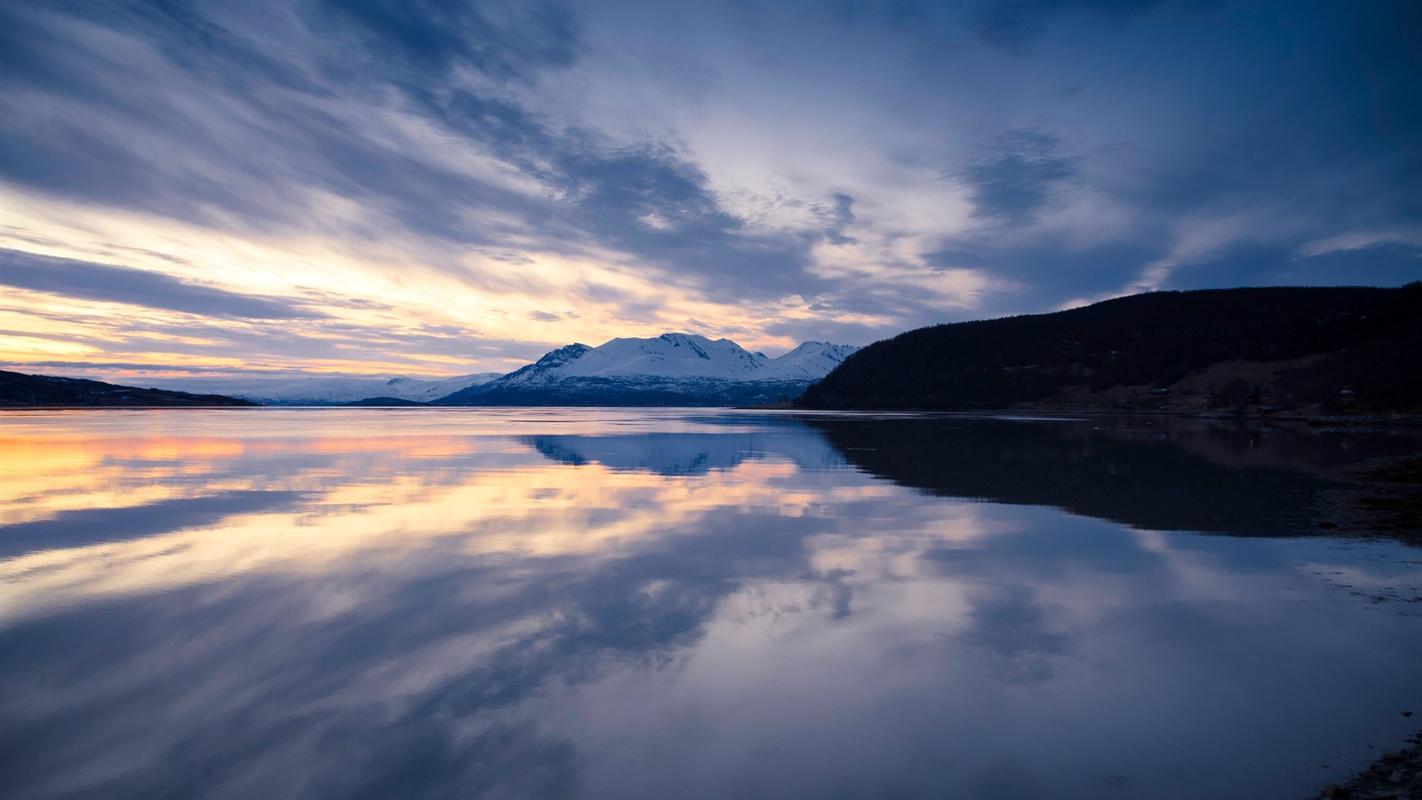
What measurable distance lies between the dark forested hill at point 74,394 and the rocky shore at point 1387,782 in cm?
17300

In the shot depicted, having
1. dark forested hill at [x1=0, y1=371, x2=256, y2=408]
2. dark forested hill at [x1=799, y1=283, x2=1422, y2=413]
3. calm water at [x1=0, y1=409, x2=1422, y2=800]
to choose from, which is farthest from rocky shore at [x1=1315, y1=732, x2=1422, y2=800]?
dark forested hill at [x1=0, y1=371, x2=256, y2=408]

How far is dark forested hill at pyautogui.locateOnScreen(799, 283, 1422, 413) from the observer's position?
92375 millimetres

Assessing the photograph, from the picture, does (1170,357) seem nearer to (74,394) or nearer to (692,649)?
(692,649)

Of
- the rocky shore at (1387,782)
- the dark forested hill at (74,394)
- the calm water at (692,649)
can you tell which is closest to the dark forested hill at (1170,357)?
the calm water at (692,649)

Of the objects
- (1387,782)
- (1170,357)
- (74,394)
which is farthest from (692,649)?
(74,394)

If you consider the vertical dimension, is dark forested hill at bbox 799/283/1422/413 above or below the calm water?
above

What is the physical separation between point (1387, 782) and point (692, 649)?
630 cm

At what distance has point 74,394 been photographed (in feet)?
474

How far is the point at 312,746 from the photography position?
6355 mm

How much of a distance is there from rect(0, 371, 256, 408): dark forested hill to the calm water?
156100 mm

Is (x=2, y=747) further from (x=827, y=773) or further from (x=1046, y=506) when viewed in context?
(x=1046, y=506)

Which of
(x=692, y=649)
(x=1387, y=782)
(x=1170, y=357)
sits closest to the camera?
(x=1387, y=782)

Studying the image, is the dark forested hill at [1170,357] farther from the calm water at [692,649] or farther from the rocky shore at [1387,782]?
the rocky shore at [1387,782]

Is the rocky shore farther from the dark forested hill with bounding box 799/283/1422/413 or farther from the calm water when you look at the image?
the dark forested hill with bounding box 799/283/1422/413
